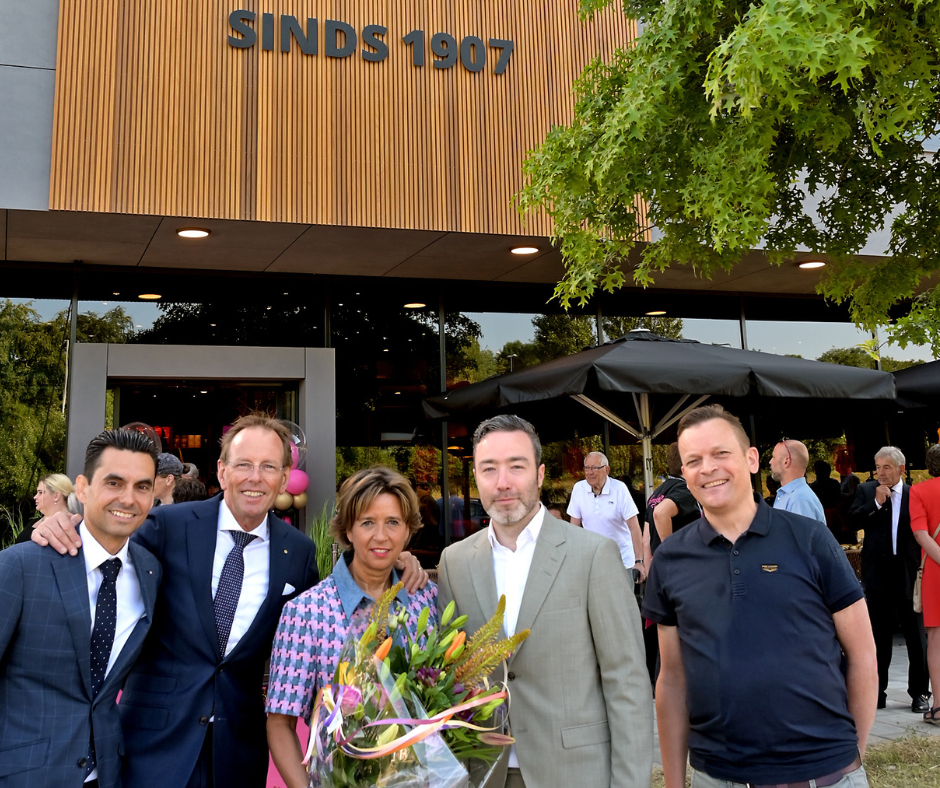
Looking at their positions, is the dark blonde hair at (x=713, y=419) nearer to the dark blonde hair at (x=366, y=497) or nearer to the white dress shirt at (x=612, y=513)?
the dark blonde hair at (x=366, y=497)

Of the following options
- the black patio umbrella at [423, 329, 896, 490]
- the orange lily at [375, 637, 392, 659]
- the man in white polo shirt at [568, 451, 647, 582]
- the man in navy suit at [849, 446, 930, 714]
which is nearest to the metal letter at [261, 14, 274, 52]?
the black patio umbrella at [423, 329, 896, 490]

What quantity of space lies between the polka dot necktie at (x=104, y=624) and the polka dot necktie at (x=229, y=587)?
0.31 meters

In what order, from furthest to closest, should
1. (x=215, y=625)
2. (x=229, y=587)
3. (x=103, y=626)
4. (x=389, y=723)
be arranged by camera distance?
(x=229, y=587) → (x=215, y=625) → (x=103, y=626) → (x=389, y=723)

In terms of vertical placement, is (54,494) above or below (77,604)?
above

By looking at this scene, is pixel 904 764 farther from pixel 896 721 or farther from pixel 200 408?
pixel 200 408

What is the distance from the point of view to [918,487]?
6.39 metres

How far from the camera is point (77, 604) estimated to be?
7.98ft

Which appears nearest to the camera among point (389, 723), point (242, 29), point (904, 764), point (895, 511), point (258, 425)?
point (389, 723)

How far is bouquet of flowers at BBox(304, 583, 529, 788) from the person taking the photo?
1.81m

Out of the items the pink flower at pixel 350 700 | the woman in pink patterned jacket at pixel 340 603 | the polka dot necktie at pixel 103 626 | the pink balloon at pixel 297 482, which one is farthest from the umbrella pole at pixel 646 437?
the pink flower at pixel 350 700

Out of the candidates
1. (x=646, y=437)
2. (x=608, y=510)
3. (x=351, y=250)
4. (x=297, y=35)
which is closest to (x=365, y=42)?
(x=297, y=35)

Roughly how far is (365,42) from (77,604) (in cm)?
642

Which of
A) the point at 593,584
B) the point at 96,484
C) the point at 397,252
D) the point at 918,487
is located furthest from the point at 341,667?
the point at 397,252

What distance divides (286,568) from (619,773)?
125 centimetres
